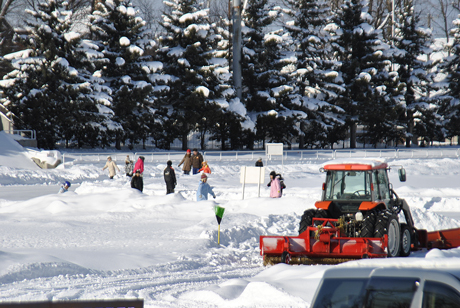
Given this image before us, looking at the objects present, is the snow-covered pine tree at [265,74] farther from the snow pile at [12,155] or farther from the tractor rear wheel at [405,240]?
the tractor rear wheel at [405,240]

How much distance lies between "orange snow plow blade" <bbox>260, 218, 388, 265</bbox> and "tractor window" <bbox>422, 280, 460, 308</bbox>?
647 cm

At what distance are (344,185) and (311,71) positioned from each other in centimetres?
3670

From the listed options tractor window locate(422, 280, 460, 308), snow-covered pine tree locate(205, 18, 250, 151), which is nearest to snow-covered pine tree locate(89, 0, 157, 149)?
snow-covered pine tree locate(205, 18, 250, 151)

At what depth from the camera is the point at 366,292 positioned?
2834 millimetres

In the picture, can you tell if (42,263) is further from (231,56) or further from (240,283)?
(231,56)

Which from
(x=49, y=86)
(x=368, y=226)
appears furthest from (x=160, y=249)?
(x=49, y=86)

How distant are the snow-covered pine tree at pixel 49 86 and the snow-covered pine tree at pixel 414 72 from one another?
3050 cm

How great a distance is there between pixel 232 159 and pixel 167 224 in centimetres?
2094

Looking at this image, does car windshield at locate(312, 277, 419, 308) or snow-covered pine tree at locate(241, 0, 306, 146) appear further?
snow-covered pine tree at locate(241, 0, 306, 146)

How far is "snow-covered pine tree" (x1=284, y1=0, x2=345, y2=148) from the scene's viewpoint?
151 feet

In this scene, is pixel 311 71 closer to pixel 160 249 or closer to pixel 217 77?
pixel 217 77

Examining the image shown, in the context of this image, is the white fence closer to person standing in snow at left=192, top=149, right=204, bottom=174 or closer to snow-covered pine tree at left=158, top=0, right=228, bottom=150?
snow-covered pine tree at left=158, top=0, right=228, bottom=150

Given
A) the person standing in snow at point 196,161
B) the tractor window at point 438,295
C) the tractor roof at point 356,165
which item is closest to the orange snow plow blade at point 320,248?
the tractor roof at point 356,165

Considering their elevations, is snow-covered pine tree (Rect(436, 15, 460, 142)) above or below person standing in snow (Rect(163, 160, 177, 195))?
above
